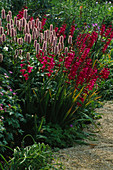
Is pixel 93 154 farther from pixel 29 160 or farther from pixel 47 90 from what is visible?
pixel 47 90

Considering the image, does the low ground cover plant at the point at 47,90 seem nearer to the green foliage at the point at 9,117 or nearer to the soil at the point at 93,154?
the green foliage at the point at 9,117

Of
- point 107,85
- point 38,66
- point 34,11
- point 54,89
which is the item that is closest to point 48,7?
point 34,11

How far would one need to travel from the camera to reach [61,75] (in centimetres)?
406

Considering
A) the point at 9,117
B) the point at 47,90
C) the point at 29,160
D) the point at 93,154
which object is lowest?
the point at 93,154

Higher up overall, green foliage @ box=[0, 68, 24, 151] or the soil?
green foliage @ box=[0, 68, 24, 151]

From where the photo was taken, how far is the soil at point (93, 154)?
3.12 meters

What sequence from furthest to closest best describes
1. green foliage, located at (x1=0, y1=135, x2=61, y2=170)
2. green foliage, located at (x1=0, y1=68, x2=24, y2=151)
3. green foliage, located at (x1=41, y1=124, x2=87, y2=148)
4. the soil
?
green foliage, located at (x1=41, y1=124, x2=87, y2=148) → green foliage, located at (x1=0, y1=68, x2=24, y2=151) → the soil → green foliage, located at (x1=0, y1=135, x2=61, y2=170)

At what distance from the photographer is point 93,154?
3.37 metres

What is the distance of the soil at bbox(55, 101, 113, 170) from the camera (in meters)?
3.12

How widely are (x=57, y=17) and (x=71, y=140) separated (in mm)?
4785

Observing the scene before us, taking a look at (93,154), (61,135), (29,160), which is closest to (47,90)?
(61,135)

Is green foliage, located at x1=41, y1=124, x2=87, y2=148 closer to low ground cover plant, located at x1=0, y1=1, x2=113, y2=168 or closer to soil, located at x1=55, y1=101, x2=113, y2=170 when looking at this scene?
low ground cover plant, located at x1=0, y1=1, x2=113, y2=168

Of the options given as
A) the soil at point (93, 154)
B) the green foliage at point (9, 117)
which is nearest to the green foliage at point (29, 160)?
the soil at point (93, 154)

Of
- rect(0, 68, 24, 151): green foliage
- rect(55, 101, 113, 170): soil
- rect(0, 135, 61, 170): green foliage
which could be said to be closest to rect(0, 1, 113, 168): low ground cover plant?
rect(0, 68, 24, 151): green foliage
